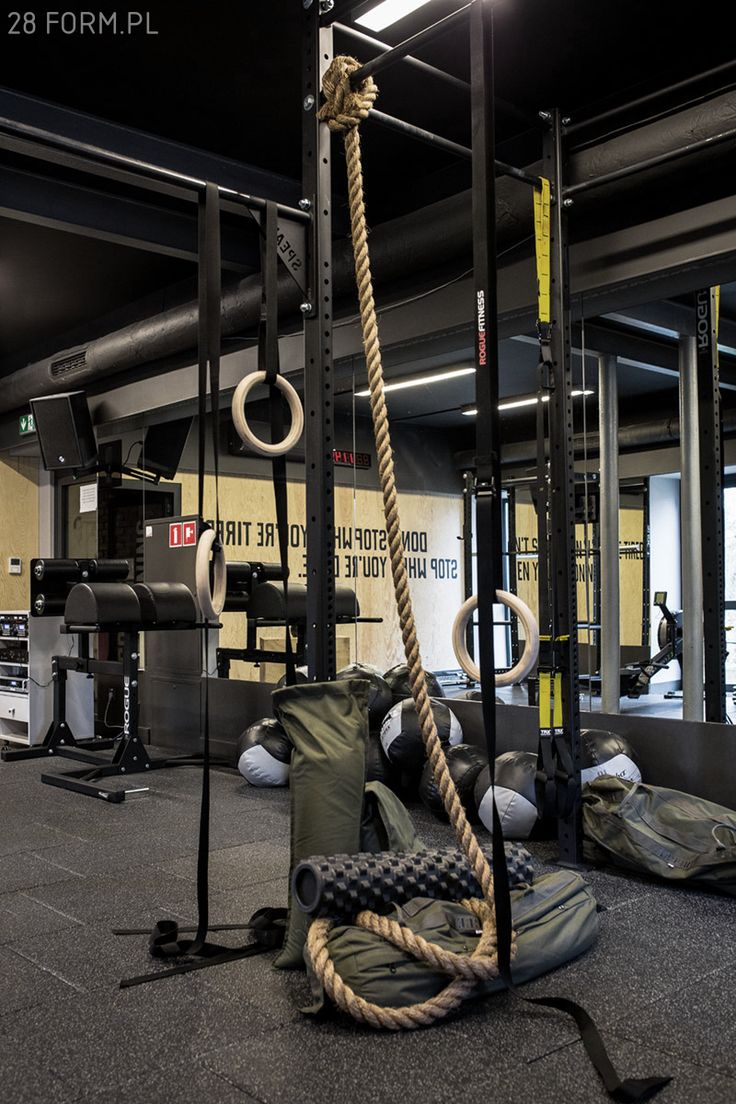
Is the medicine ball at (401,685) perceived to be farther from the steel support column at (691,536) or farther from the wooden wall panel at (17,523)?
the wooden wall panel at (17,523)

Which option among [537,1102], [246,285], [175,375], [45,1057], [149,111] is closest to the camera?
[537,1102]

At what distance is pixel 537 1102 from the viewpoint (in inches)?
67.5

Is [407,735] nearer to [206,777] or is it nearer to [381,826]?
[381,826]

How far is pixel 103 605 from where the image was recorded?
16.4 feet

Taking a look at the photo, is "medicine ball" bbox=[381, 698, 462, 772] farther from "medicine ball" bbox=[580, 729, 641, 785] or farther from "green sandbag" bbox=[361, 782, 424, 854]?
"green sandbag" bbox=[361, 782, 424, 854]

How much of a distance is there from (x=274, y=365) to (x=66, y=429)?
4.67m

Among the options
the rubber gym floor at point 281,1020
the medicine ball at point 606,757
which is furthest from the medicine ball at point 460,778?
the rubber gym floor at point 281,1020

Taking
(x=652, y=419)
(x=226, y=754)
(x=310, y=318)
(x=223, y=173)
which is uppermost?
(x=223, y=173)

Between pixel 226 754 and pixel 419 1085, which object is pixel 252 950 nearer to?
pixel 419 1085

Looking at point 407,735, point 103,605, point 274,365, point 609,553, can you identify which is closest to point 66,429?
point 103,605

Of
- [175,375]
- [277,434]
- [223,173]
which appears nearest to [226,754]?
[175,375]

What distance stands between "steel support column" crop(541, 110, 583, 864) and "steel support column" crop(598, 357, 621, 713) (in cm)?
195

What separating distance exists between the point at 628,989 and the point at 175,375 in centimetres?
492

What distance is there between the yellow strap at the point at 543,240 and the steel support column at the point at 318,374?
119 centimetres
